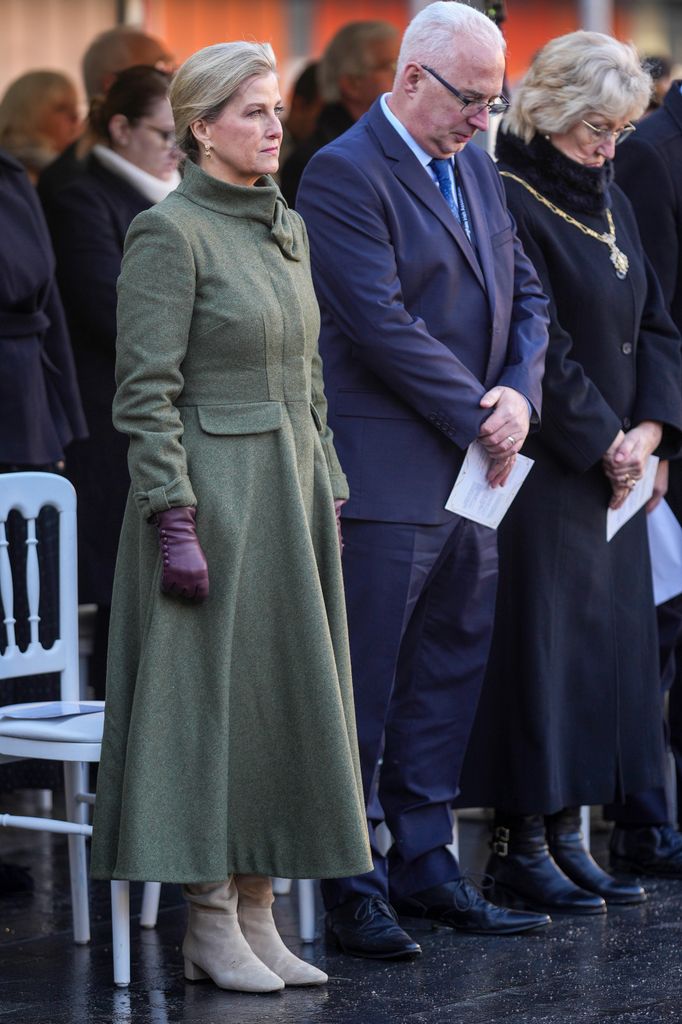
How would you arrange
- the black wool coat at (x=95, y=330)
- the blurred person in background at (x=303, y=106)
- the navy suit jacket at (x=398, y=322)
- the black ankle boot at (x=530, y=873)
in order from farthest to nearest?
the blurred person in background at (x=303, y=106) → the black wool coat at (x=95, y=330) → the black ankle boot at (x=530, y=873) → the navy suit jacket at (x=398, y=322)

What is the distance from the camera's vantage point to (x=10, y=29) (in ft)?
31.9

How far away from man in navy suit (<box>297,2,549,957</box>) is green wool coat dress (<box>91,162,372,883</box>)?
386mm

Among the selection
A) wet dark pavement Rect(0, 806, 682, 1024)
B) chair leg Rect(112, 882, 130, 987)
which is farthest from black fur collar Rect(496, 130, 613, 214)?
chair leg Rect(112, 882, 130, 987)

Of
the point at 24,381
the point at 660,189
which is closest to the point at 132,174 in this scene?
the point at 24,381

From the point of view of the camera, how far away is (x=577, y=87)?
16.6ft

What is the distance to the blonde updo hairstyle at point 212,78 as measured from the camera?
162 inches

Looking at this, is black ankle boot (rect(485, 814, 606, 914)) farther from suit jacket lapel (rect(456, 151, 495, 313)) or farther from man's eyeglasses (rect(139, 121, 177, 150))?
man's eyeglasses (rect(139, 121, 177, 150))

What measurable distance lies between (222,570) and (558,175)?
5.34 ft

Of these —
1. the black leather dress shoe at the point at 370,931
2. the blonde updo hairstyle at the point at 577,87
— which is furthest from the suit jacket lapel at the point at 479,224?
the black leather dress shoe at the point at 370,931

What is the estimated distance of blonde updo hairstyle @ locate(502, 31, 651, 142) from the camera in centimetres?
504

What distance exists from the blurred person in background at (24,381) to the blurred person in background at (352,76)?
1854 millimetres

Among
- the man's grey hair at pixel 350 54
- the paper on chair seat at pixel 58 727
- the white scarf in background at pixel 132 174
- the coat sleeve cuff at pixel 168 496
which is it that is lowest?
the paper on chair seat at pixel 58 727

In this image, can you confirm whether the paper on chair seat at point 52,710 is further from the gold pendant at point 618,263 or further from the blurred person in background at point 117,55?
the blurred person in background at point 117,55

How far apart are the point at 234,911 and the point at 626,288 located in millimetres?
1976
